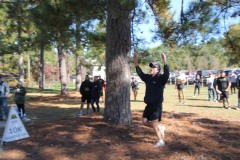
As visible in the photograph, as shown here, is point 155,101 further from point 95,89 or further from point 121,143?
point 95,89

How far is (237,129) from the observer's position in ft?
27.1

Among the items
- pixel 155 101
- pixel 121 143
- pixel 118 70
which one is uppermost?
pixel 118 70

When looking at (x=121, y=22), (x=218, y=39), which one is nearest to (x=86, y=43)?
(x=121, y=22)

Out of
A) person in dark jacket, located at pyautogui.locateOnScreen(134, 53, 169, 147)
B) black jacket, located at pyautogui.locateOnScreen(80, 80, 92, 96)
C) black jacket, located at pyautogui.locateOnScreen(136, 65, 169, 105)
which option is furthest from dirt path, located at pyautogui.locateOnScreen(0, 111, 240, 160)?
black jacket, located at pyautogui.locateOnScreen(80, 80, 92, 96)

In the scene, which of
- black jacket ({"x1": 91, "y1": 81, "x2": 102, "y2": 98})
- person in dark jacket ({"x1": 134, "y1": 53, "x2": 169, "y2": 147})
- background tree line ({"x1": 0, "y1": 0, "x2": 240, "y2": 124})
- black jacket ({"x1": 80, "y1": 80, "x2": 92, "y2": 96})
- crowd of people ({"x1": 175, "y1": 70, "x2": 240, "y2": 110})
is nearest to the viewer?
person in dark jacket ({"x1": 134, "y1": 53, "x2": 169, "y2": 147})

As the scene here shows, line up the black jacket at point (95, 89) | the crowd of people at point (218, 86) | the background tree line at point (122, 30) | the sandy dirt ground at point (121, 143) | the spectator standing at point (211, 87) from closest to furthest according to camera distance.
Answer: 1. the sandy dirt ground at point (121, 143)
2. the background tree line at point (122, 30)
3. the black jacket at point (95, 89)
4. the crowd of people at point (218, 86)
5. the spectator standing at point (211, 87)

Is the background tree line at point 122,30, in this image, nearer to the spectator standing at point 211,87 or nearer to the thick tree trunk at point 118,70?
the thick tree trunk at point 118,70

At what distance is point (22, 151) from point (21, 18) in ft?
31.3

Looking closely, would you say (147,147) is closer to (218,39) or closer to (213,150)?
(213,150)

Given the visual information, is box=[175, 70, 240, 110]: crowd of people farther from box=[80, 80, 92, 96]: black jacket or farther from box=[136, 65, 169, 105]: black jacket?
box=[136, 65, 169, 105]: black jacket

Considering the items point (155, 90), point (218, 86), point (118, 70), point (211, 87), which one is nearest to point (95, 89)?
point (118, 70)

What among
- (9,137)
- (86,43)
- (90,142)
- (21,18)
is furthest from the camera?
(21,18)

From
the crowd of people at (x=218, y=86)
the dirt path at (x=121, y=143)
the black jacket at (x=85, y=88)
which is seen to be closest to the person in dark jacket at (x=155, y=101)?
the dirt path at (x=121, y=143)

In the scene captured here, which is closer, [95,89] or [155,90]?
[155,90]
